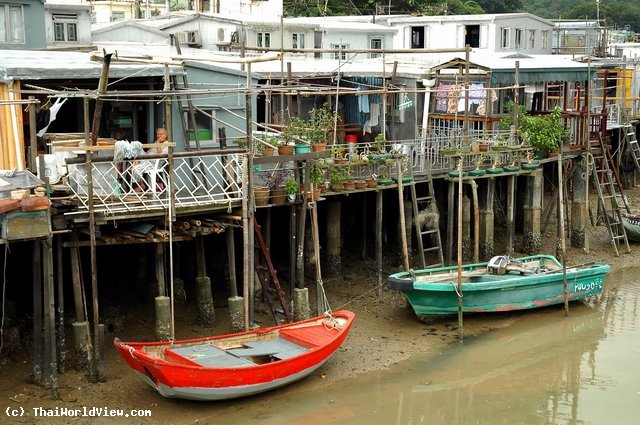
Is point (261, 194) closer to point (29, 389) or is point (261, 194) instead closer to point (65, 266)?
point (65, 266)

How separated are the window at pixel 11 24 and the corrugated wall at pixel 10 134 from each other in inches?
400

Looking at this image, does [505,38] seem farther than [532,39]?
No

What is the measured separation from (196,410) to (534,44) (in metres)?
38.1

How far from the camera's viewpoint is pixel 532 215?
2934 cm

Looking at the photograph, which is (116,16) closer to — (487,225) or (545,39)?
(545,39)

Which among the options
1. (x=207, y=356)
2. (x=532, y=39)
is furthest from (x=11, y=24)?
(x=532, y=39)

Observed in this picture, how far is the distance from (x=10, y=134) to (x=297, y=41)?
2457 cm

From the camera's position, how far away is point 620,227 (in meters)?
31.6

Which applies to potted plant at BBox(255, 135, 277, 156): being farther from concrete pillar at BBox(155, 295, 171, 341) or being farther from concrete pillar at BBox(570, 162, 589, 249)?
concrete pillar at BBox(570, 162, 589, 249)

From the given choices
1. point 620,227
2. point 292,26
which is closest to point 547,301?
point 620,227

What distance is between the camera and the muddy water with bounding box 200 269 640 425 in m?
18.4

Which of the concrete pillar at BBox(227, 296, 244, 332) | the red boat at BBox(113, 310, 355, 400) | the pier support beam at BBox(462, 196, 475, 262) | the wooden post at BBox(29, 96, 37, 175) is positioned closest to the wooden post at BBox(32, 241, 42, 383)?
the red boat at BBox(113, 310, 355, 400)

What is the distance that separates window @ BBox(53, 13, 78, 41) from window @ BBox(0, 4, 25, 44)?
4.75 metres

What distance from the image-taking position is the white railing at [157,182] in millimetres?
18719
